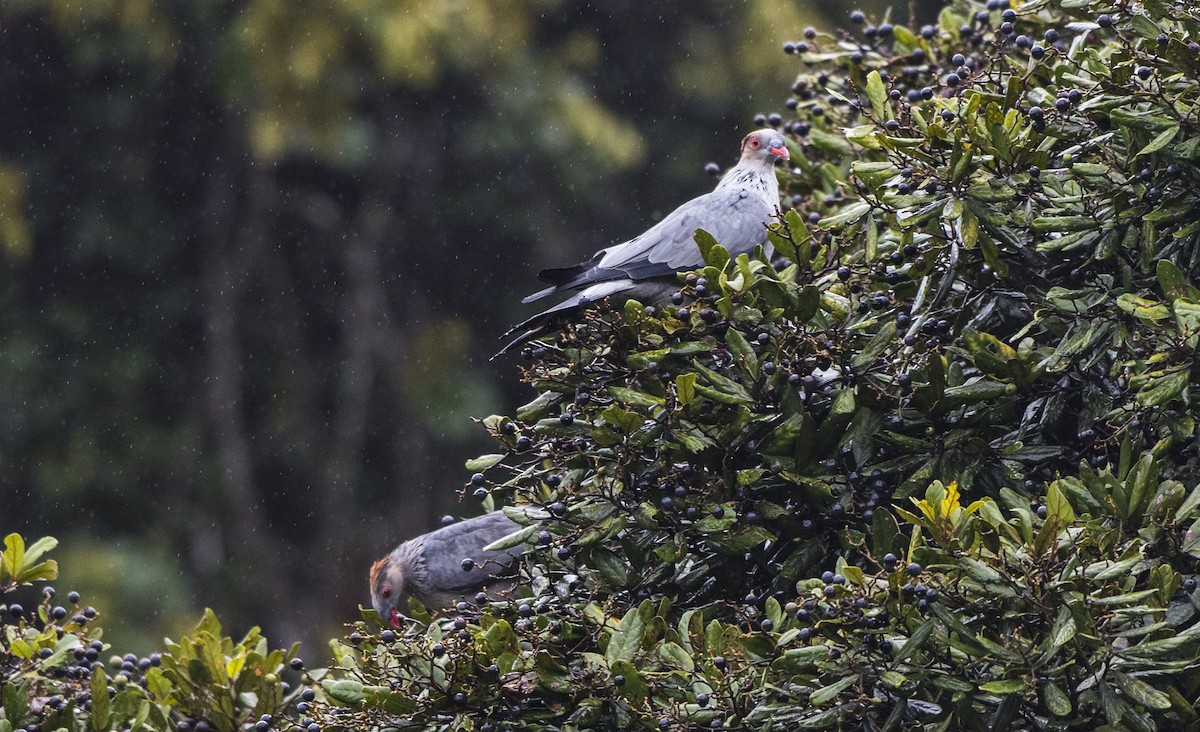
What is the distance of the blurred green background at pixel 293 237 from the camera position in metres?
7.68

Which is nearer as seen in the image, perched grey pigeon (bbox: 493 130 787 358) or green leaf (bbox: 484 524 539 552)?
green leaf (bbox: 484 524 539 552)

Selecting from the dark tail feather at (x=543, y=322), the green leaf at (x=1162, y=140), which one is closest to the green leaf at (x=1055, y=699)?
the green leaf at (x=1162, y=140)

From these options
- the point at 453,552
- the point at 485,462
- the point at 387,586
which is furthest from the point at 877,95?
the point at 387,586

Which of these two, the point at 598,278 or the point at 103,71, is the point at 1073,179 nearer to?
the point at 598,278

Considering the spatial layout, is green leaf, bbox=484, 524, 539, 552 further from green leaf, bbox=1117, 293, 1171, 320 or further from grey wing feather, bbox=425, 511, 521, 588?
grey wing feather, bbox=425, 511, 521, 588

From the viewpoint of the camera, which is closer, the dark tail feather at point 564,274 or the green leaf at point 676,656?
the green leaf at point 676,656

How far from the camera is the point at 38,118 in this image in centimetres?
803

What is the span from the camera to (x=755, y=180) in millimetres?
3852

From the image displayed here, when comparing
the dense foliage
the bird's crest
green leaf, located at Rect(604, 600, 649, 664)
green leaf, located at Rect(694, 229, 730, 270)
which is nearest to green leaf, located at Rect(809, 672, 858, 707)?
the dense foliage

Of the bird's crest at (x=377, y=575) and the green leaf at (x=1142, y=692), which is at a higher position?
the bird's crest at (x=377, y=575)

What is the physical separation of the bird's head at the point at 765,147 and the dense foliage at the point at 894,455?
59.0 inches

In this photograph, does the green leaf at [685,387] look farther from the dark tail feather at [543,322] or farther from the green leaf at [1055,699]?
the dark tail feather at [543,322]

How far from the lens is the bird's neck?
379 centimetres

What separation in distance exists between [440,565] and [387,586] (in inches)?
13.8
